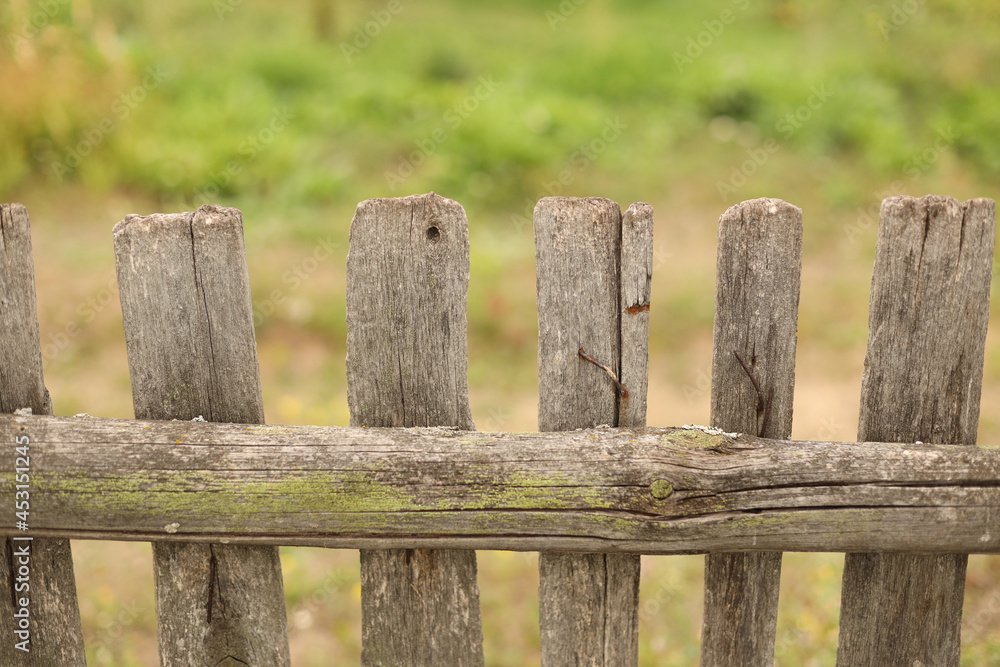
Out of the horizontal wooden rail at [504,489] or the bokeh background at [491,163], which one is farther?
the bokeh background at [491,163]

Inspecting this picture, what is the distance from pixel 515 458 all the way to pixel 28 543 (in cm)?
117

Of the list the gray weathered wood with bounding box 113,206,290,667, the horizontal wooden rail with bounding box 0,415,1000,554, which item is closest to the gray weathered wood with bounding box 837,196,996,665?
the horizontal wooden rail with bounding box 0,415,1000,554

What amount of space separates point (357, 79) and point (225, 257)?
7513 millimetres

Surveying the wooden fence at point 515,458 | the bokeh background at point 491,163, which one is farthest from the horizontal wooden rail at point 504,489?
the bokeh background at point 491,163

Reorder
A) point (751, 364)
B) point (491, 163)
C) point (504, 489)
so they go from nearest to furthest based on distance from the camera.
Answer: point (504, 489) → point (751, 364) → point (491, 163)

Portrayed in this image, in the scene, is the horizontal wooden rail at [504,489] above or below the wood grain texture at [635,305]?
below

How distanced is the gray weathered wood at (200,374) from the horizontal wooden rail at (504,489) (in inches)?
5.2

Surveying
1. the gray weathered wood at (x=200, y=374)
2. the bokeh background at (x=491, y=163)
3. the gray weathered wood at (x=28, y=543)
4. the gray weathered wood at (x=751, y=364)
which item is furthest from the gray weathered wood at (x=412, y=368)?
the bokeh background at (x=491, y=163)

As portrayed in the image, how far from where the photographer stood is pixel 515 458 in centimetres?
152

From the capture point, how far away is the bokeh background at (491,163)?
11.1ft

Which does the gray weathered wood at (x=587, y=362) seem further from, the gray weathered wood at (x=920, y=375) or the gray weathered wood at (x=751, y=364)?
the gray weathered wood at (x=920, y=375)

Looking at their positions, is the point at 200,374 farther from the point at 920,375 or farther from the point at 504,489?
the point at 920,375

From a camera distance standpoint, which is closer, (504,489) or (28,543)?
(504,489)

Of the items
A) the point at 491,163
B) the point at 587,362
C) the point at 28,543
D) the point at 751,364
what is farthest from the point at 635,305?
the point at 491,163
